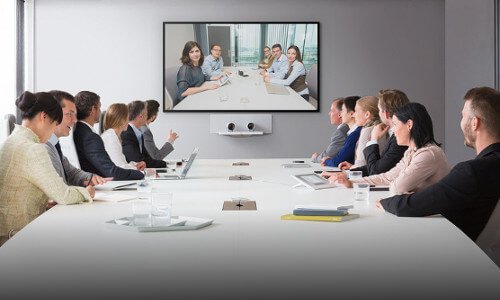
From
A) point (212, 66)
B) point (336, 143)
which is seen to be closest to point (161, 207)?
point (336, 143)

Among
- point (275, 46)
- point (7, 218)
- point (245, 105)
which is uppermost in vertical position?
point (275, 46)

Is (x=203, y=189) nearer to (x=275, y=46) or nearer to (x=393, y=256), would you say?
(x=393, y=256)

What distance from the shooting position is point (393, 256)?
2451 mm

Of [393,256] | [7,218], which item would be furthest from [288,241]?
[7,218]

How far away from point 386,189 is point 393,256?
78.1 inches

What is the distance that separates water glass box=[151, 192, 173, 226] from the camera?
2951 millimetres

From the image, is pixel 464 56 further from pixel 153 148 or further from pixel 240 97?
pixel 153 148

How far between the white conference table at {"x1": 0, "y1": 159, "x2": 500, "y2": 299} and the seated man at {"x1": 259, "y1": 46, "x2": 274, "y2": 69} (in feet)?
22.5

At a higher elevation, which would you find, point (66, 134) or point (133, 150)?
point (66, 134)

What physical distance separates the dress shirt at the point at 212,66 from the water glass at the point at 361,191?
6453 mm

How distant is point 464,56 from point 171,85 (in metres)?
3.64

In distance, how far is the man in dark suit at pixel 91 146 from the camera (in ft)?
17.5

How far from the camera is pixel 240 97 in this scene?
10.2 m

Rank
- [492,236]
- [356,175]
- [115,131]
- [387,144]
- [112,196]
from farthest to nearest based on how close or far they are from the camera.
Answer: [115,131] < [387,144] < [356,175] < [112,196] < [492,236]
